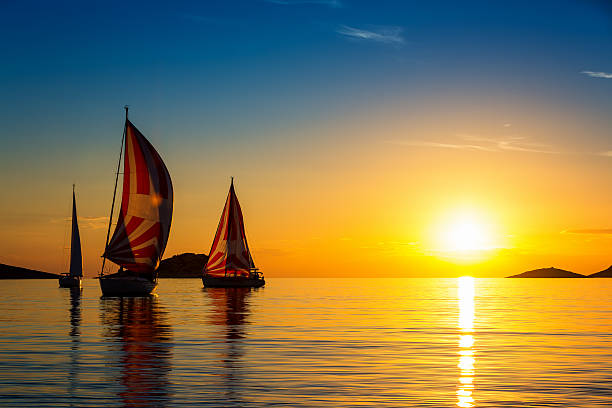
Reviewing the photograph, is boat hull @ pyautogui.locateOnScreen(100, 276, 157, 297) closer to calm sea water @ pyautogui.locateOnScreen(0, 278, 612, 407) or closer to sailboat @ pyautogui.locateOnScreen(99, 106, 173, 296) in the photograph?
sailboat @ pyautogui.locateOnScreen(99, 106, 173, 296)

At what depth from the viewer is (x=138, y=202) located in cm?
7019

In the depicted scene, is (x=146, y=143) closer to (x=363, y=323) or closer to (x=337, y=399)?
(x=363, y=323)

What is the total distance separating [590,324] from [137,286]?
42.4 metres

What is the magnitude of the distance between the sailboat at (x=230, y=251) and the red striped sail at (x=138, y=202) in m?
35.9

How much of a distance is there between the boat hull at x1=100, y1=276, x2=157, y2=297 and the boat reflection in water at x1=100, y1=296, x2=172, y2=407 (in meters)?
21.2

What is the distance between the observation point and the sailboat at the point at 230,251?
107m

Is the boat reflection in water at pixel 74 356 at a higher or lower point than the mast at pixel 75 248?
lower

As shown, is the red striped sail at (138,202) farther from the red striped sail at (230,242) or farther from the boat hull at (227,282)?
the boat hull at (227,282)

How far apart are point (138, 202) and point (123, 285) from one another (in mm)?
8393

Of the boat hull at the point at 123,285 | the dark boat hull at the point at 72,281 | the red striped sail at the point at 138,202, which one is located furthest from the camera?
the dark boat hull at the point at 72,281

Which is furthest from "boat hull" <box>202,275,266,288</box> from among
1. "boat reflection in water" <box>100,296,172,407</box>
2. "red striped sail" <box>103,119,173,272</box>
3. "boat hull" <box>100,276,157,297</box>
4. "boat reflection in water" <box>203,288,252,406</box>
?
"boat reflection in water" <box>100,296,172,407</box>

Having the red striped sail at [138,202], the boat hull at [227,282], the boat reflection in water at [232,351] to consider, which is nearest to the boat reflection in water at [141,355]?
the boat reflection in water at [232,351]

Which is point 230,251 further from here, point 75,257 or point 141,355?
point 141,355

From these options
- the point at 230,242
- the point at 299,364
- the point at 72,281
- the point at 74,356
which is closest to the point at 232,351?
the point at 299,364
